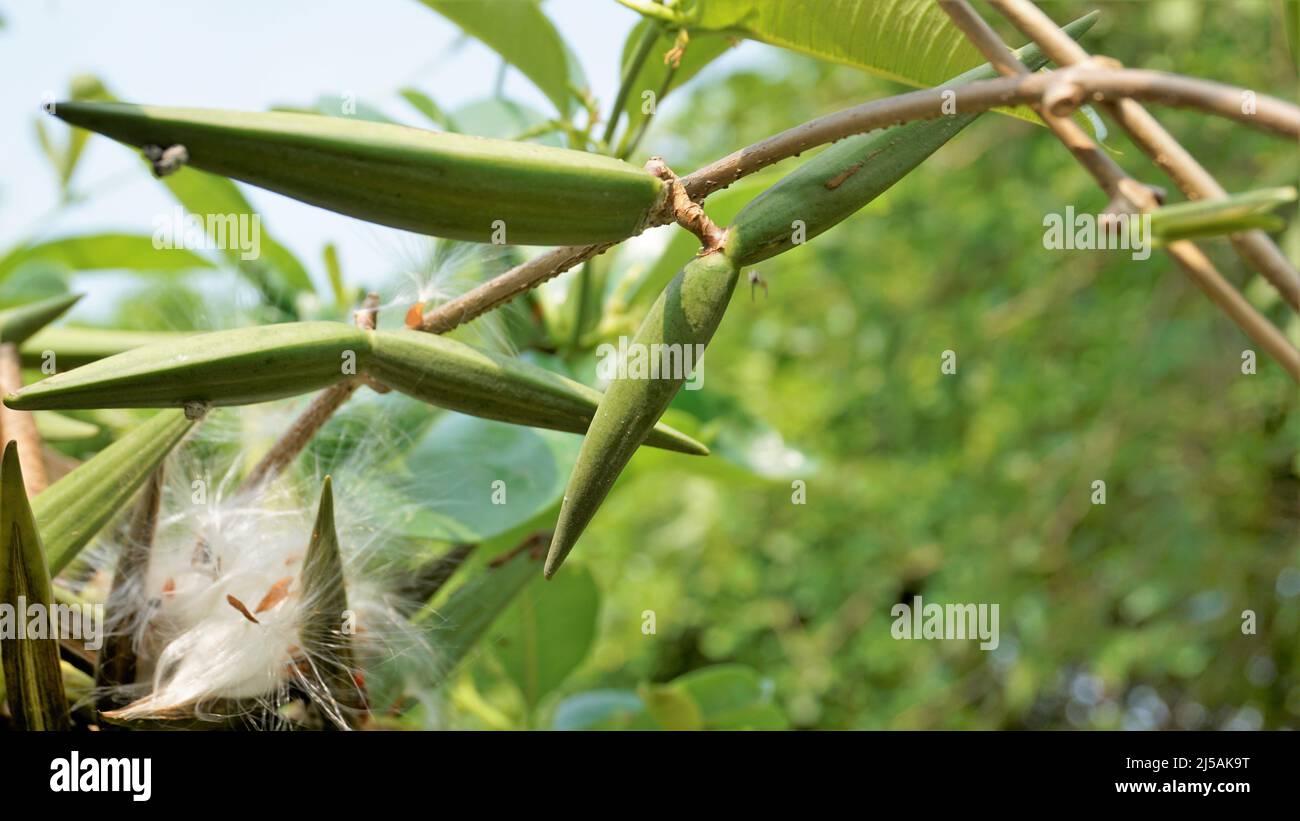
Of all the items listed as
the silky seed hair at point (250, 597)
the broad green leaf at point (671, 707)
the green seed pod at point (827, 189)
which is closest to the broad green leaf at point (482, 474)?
the silky seed hair at point (250, 597)

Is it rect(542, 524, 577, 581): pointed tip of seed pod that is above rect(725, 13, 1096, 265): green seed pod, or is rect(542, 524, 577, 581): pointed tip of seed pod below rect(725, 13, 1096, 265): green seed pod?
below

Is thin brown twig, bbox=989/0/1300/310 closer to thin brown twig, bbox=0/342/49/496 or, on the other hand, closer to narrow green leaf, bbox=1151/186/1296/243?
narrow green leaf, bbox=1151/186/1296/243

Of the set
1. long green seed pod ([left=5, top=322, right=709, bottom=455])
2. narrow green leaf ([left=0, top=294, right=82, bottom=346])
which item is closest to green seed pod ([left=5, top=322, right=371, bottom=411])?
long green seed pod ([left=5, top=322, right=709, bottom=455])

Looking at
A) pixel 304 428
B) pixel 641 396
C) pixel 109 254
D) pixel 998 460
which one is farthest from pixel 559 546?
pixel 998 460

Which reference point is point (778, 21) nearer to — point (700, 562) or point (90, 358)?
point (90, 358)

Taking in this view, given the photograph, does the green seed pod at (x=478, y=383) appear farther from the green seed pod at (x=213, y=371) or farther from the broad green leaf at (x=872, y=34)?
the broad green leaf at (x=872, y=34)

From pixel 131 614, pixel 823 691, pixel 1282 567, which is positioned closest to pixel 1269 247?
pixel 131 614
